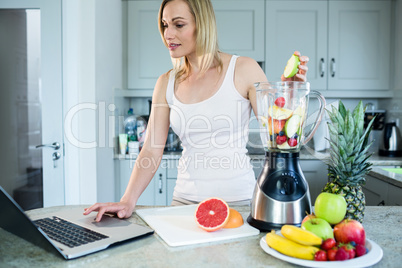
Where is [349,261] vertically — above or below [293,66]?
below

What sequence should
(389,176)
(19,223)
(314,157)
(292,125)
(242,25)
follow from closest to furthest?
1. (19,223)
2. (292,125)
3. (389,176)
4. (314,157)
5. (242,25)

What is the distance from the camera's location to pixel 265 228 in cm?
98

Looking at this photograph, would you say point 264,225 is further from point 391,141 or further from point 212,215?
point 391,141

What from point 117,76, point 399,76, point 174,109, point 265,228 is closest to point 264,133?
point 265,228

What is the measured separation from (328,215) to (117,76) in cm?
233

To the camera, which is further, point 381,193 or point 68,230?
point 381,193

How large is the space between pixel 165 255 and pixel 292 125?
43cm

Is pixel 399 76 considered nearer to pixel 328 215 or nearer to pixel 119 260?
pixel 328 215

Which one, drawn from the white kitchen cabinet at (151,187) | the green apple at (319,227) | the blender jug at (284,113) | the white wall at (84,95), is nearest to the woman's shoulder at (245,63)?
the blender jug at (284,113)

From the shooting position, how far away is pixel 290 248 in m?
0.80

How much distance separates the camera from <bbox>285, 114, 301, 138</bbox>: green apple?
0.97 meters

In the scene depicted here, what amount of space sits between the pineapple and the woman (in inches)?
17.8

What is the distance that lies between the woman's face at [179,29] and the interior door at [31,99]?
116cm

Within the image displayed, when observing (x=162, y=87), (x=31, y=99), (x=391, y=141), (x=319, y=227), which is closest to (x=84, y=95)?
(x=31, y=99)
